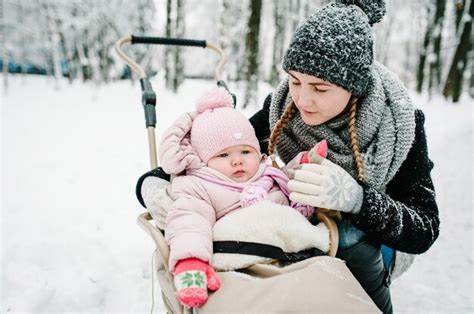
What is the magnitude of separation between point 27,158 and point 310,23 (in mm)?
5177

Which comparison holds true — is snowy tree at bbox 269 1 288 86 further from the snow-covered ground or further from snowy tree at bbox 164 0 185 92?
the snow-covered ground

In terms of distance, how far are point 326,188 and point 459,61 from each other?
11209 millimetres

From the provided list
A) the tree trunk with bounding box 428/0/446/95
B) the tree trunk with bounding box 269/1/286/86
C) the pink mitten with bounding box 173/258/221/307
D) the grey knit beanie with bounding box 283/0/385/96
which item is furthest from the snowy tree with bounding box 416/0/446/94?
the pink mitten with bounding box 173/258/221/307

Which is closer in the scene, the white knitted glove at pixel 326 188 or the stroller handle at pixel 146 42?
the white knitted glove at pixel 326 188

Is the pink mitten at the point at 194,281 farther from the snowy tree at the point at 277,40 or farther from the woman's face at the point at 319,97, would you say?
the snowy tree at the point at 277,40

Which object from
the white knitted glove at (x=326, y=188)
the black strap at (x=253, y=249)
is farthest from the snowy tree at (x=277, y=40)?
the black strap at (x=253, y=249)

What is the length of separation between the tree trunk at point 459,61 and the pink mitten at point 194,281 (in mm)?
11080

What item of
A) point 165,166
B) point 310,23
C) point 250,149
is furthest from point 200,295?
point 310,23

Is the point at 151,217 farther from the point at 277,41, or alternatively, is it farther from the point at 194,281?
the point at 277,41

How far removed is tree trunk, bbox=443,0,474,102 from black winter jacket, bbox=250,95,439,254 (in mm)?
10089

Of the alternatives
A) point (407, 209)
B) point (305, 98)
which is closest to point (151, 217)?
point (305, 98)

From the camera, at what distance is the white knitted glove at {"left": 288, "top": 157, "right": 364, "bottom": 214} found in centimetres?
146

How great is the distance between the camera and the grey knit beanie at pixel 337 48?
1.60 meters

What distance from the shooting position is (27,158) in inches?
223
